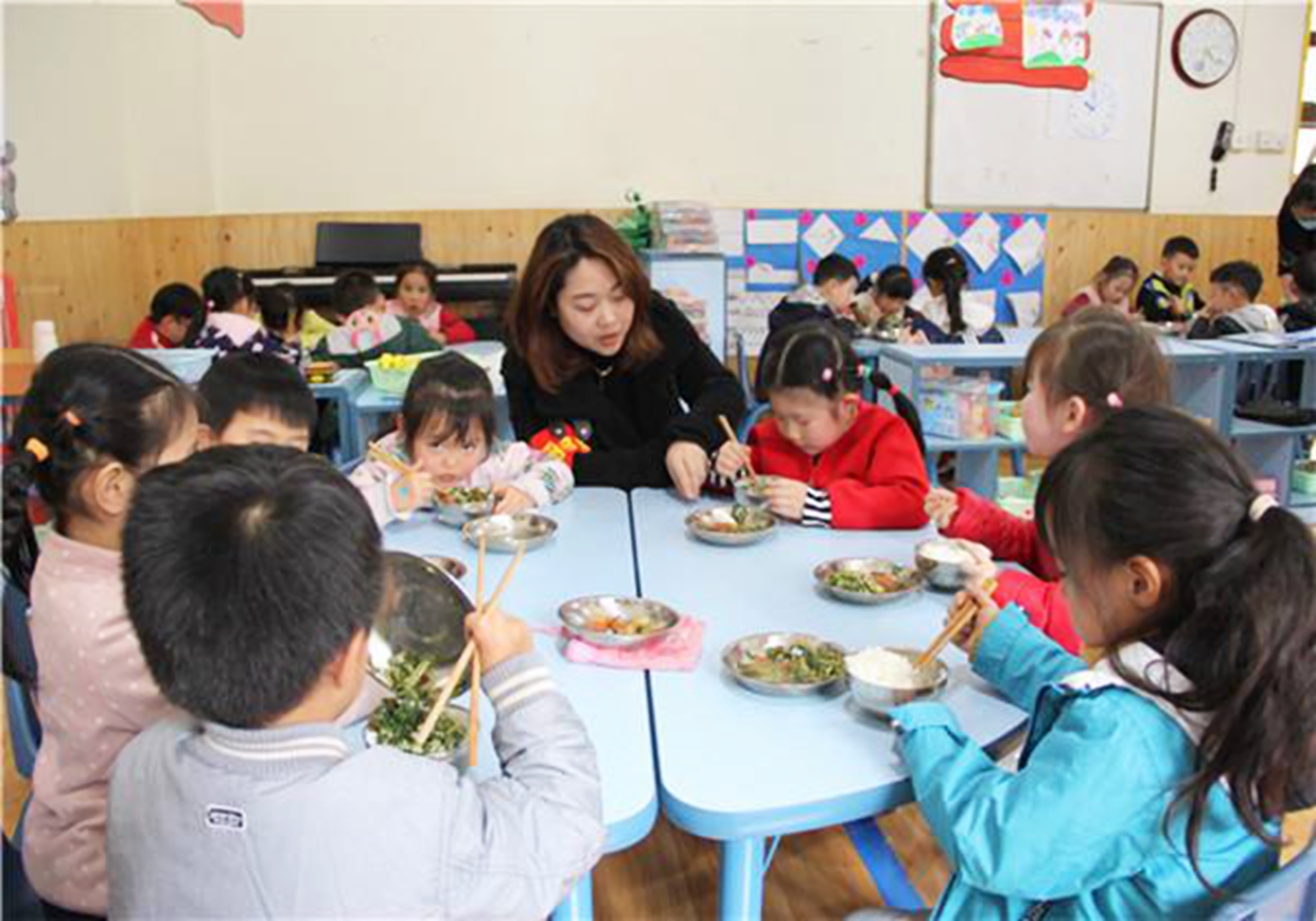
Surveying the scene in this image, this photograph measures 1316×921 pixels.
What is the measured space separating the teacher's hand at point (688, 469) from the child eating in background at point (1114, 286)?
4.68 m

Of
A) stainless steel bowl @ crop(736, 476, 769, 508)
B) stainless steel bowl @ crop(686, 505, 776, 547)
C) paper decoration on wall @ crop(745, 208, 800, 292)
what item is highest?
paper decoration on wall @ crop(745, 208, 800, 292)

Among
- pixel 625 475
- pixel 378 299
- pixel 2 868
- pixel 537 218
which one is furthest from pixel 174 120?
pixel 2 868

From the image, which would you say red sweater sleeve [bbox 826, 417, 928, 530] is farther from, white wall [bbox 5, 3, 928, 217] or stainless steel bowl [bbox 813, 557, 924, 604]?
white wall [bbox 5, 3, 928, 217]

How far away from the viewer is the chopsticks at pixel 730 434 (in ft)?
7.18

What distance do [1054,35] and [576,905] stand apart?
673 centimetres

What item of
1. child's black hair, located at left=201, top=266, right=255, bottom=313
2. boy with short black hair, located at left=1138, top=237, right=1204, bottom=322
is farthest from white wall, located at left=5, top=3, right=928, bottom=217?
boy with short black hair, located at left=1138, top=237, right=1204, bottom=322

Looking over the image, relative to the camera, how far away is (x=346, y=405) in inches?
152

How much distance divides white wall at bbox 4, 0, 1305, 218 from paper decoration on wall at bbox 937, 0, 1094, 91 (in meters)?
0.18

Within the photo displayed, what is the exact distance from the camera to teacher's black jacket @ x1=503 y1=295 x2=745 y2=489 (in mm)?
2375

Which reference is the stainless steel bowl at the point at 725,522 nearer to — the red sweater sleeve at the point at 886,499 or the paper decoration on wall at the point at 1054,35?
the red sweater sleeve at the point at 886,499

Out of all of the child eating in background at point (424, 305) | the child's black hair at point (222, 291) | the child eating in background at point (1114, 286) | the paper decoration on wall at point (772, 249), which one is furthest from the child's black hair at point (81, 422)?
the child eating in background at point (1114, 286)

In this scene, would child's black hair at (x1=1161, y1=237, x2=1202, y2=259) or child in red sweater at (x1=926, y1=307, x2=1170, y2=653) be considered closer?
child in red sweater at (x1=926, y1=307, x2=1170, y2=653)

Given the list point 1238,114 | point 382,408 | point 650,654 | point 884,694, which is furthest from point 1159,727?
point 1238,114

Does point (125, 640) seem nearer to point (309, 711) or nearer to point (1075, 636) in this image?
point (309, 711)
